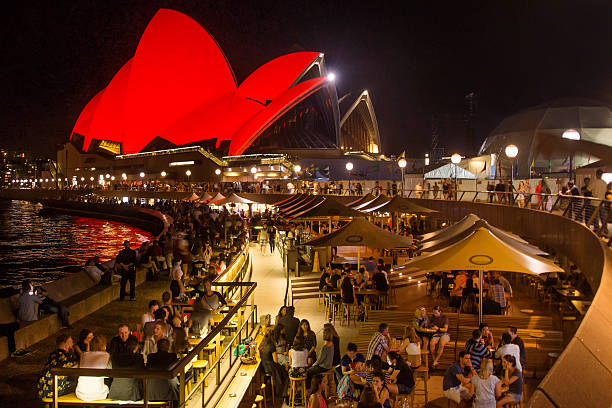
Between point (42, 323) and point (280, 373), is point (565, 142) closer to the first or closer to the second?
point (280, 373)

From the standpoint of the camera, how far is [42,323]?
9.48 meters

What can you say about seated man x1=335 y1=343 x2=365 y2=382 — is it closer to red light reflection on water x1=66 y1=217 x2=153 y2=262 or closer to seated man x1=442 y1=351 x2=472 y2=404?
seated man x1=442 y1=351 x2=472 y2=404

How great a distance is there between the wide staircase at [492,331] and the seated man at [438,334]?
24cm

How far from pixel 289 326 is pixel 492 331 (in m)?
3.15

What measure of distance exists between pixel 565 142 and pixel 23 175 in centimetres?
17430

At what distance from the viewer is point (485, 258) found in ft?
24.5

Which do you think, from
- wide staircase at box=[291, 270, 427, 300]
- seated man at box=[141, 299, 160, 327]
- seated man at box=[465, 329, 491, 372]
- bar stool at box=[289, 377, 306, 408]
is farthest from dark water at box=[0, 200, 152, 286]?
seated man at box=[465, 329, 491, 372]

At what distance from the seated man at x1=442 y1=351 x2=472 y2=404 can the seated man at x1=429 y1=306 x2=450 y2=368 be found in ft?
4.50

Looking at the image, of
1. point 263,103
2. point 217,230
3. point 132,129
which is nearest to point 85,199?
point 132,129

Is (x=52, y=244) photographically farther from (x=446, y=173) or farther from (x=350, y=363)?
(x=350, y=363)

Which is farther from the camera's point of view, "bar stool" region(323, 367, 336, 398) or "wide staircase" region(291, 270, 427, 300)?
"wide staircase" region(291, 270, 427, 300)

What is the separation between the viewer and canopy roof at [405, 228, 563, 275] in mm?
7352

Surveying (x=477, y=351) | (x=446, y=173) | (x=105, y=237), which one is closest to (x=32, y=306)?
(x=477, y=351)

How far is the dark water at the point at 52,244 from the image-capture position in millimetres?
23094
